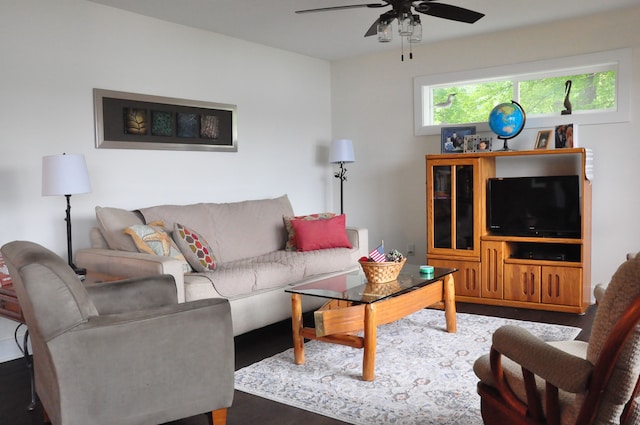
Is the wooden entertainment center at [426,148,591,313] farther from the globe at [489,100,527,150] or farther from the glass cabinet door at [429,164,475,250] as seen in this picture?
the globe at [489,100,527,150]

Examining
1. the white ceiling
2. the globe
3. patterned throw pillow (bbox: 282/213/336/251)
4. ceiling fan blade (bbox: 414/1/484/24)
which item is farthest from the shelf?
ceiling fan blade (bbox: 414/1/484/24)

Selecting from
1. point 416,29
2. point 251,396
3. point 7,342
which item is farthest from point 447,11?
point 7,342

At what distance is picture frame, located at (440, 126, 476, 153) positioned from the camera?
5.31m

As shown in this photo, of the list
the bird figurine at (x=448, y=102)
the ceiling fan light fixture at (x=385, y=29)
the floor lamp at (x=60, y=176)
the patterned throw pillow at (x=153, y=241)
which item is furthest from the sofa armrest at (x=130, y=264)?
the bird figurine at (x=448, y=102)

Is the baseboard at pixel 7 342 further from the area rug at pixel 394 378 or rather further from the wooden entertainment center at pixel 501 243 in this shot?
the wooden entertainment center at pixel 501 243

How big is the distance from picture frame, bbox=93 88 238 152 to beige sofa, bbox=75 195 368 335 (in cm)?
58

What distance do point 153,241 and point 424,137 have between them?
3153mm

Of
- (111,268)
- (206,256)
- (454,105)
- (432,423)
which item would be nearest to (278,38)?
(454,105)

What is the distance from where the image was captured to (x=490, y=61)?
17.5 feet

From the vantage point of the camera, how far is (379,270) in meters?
3.51

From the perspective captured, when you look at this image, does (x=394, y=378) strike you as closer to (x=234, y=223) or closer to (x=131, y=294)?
(x=131, y=294)

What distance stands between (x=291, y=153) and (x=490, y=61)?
7.11 feet

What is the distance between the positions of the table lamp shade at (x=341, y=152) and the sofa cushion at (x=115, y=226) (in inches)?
97.1

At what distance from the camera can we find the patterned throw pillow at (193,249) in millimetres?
3887
